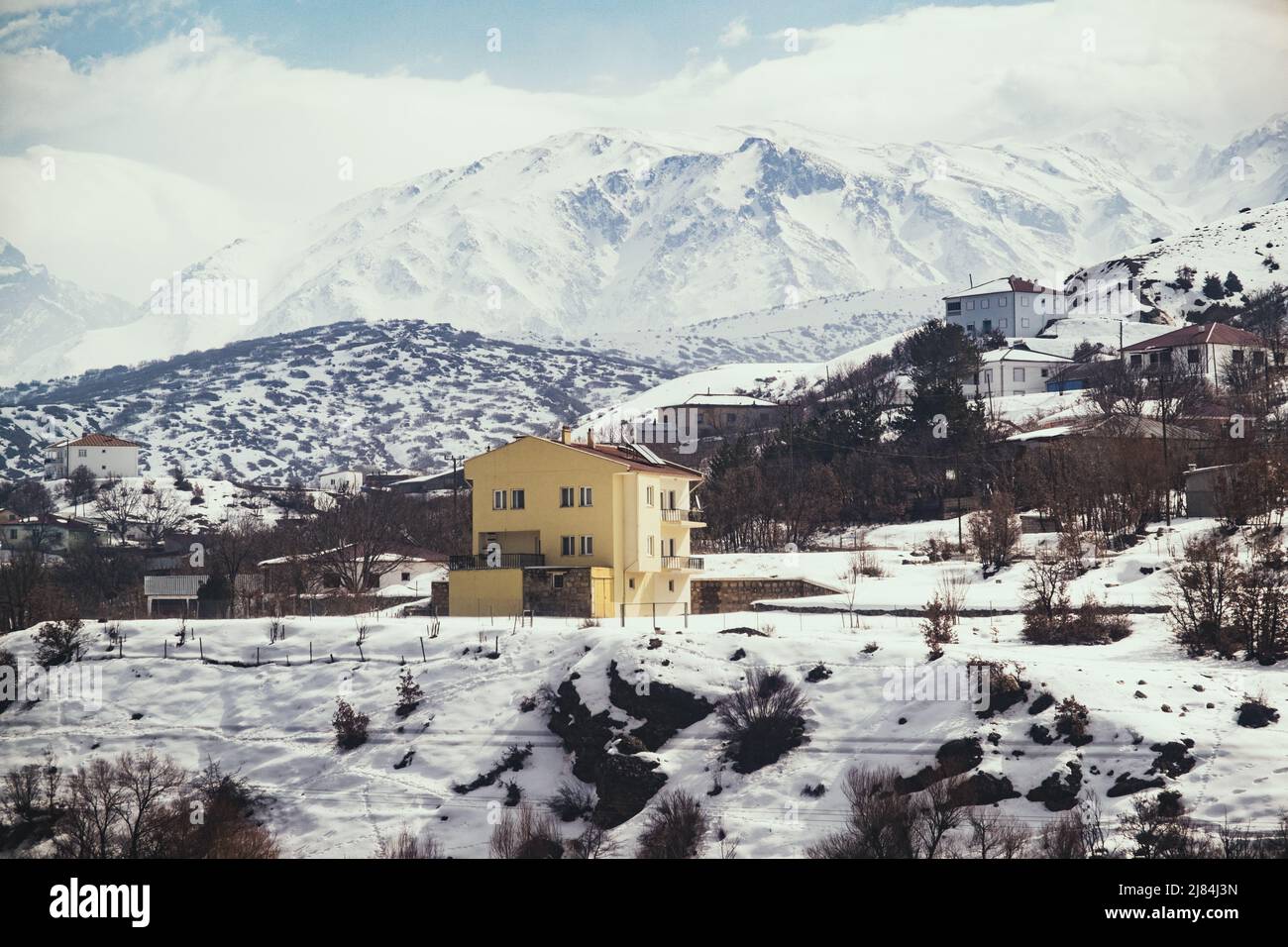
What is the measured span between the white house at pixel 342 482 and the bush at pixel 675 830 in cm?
7459

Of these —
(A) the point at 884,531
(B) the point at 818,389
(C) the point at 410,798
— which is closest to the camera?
(C) the point at 410,798

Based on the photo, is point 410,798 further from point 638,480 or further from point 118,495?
point 118,495

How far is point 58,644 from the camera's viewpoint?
42312 millimetres

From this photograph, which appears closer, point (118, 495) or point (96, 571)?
point (96, 571)

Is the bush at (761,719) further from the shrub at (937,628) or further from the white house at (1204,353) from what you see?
the white house at (1204,353)

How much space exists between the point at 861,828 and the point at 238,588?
1373 inches

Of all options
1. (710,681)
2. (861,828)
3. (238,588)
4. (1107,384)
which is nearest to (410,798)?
(710,681)

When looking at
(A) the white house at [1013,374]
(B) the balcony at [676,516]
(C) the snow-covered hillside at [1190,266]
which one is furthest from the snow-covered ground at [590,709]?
(C) the snow-covered hillside at [1190,266]

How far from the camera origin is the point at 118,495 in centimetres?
11200

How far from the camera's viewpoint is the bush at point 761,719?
1371 inches

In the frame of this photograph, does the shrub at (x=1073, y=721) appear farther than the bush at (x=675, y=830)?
Yes

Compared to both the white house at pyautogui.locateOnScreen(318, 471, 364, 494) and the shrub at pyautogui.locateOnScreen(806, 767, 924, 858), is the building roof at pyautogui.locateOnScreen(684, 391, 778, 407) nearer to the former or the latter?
the white house at pyautogui.locateOnScreen(318, 471, 364, 494)

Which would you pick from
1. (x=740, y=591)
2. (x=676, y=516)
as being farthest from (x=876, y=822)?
(x=676, y=516)

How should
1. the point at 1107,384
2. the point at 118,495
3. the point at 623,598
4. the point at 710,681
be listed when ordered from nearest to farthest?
the point at 710,681 → the point at 623,598 → the point at 1107,384 → the point at 118,495
